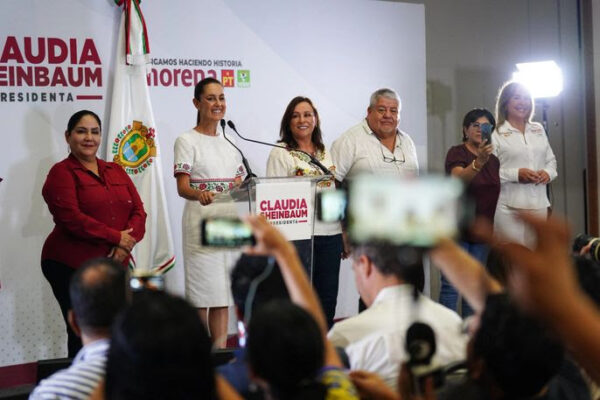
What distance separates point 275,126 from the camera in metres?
5.30

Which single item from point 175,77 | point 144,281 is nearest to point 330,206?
point 144,281

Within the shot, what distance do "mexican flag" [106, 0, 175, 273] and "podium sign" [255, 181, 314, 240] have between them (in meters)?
1.29

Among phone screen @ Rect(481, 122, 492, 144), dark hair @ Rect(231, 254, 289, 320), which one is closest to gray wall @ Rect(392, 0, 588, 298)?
phone screen @ Rect(481, 122, 492, 144)

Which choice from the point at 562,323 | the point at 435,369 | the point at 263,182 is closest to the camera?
the point at 562,323

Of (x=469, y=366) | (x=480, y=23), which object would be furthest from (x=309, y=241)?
(x=480, y=23)

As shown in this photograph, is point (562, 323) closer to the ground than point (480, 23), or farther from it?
closer to the ground

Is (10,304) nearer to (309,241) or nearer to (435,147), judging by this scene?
(309,241)

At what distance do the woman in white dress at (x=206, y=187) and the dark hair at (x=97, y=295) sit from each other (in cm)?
217

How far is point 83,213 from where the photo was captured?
3.96 m

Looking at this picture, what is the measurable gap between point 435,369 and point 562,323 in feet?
1.61

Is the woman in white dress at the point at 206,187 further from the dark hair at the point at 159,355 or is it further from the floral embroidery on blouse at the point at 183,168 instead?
the dark hair at the point at 159,355

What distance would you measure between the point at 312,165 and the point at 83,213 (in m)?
1.22

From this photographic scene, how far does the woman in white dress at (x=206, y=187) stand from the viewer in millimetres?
4297

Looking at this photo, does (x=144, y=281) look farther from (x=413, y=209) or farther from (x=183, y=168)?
(x=183, y=168)
